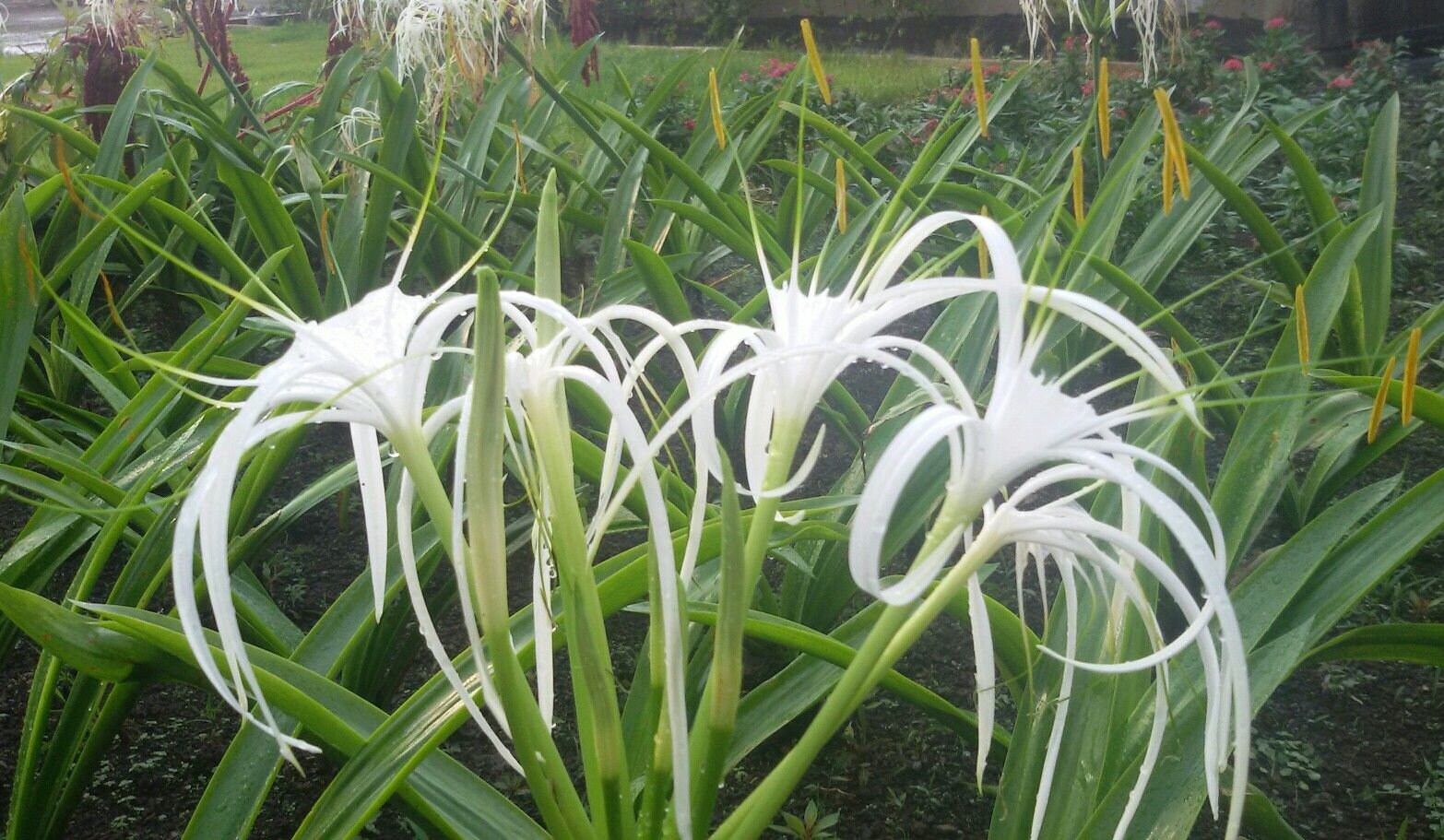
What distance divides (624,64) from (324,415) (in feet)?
14.5

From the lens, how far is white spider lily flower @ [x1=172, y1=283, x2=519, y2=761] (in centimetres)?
46

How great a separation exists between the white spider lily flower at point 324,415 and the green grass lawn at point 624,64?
129 inches

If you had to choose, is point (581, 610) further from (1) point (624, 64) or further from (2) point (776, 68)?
(1) point (624, 64)

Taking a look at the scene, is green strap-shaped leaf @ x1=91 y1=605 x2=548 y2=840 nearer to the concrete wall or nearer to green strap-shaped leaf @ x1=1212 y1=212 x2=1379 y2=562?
green strap-shaped leaf @ x1=1212 y1=212 x2=1379 y2=562

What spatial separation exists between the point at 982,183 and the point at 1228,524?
1480 millimetres

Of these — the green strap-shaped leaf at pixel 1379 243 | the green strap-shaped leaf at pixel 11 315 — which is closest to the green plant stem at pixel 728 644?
the green strap-shaped leaf at pixel 11 315

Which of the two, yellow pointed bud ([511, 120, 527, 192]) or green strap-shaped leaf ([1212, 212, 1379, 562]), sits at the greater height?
yellow pointed bud ([511, 120, 527, 192])

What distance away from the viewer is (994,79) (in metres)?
3.79

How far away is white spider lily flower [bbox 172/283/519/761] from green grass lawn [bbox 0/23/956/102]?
3282 millimetres

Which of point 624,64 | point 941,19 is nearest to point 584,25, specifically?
point 624,64

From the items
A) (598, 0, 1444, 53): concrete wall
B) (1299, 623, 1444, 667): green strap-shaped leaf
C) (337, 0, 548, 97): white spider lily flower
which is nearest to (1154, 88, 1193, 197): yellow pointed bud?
(1299, 623, 1444, 667): green strap-shaped leaf

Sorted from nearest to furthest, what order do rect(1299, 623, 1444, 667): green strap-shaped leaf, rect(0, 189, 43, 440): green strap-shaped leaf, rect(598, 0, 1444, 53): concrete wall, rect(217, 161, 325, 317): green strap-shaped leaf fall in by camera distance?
rect(1299, 623, 1444, 667): green strap-shaped leaf
rect(0, 189, 43, 440): green strap-shaped leaf
rect(217, 161, 325, 317): green strap-shaped leaf
rect(598, 0, 1444, 53): concrete wall

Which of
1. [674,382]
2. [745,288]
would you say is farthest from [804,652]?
[745,288]

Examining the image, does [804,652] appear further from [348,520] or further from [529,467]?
[348,520]
